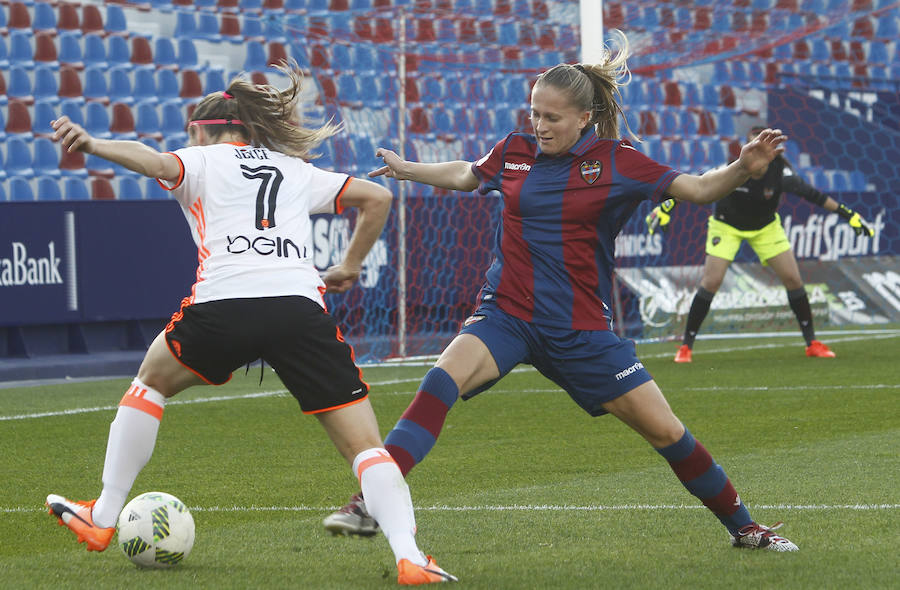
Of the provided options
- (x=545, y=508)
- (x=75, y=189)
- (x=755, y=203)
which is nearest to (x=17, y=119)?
(x=75, y=189)

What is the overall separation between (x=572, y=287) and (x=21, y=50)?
11.5 meters

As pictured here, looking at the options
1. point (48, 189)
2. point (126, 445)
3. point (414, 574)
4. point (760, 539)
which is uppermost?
point (48, 189)

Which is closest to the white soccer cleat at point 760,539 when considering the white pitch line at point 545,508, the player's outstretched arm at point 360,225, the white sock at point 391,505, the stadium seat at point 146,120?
the white pitch line at point 545,508

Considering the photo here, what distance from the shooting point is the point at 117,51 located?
15.6 metres

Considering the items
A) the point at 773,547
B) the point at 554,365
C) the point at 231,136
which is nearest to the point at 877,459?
the point at 773,547

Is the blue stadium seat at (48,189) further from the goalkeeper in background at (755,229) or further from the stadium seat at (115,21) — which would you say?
the goalkeeper in background at (755,229)

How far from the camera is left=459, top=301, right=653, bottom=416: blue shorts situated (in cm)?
447

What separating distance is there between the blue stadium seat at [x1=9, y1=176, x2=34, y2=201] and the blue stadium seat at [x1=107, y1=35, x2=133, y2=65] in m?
2.24

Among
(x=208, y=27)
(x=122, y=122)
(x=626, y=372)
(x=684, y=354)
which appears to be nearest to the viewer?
(x=626, y=372)

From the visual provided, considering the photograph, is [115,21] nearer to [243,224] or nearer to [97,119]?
[97,119]

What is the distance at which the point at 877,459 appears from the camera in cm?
651

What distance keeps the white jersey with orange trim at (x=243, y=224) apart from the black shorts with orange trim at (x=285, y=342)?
49mm

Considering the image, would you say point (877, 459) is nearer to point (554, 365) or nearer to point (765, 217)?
point (554, 365)

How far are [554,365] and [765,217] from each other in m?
7.64
